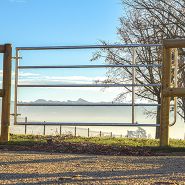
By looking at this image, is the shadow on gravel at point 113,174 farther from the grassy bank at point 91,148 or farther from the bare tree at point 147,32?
the bare tree at point 147,32

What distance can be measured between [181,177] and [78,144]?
9.11 feet

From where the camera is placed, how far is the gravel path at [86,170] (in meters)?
3.60

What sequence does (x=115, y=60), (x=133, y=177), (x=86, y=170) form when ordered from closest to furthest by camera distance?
(x=133, y=177) < (x=86, y=170) < (x=115, y=60)

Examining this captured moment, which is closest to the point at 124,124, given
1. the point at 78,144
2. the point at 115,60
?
the point at 78,144

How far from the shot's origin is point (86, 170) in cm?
412

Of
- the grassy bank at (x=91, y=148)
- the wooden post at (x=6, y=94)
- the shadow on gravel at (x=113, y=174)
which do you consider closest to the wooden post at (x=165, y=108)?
the grassy bank at (x=91, y=148)

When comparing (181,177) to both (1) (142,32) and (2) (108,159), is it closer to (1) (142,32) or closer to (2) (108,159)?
(2) (108,159)

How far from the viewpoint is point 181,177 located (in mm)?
3844

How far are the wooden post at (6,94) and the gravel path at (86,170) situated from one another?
1520 millimetres

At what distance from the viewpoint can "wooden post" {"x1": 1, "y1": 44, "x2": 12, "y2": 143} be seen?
689 cm

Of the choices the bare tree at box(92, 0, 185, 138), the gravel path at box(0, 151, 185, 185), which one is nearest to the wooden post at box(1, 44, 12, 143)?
the gravel path at box(0, 151, 185, 185)

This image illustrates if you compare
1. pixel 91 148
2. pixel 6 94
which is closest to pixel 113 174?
pixel 91 148

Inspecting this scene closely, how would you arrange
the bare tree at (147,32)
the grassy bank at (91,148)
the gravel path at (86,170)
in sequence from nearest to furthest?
1. the gravel path at (86,170)
2. the grassy bank at (91,148)
3. the bare tree at (147,32)

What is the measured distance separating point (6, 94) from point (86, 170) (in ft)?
10.2
